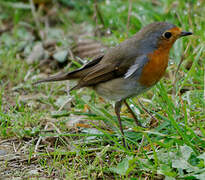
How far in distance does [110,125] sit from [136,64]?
2.35 ft

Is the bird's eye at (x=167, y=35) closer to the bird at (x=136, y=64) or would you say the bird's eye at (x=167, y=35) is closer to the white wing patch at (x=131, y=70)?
the bird at (x=136, y=64)

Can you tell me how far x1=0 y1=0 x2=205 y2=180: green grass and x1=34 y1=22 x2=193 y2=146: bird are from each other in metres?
0.21

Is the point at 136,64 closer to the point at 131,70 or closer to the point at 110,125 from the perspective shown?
the point at 131,70

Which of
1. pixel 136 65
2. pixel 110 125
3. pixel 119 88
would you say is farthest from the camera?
pixel 110 125

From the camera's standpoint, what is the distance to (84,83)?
3.88 metres

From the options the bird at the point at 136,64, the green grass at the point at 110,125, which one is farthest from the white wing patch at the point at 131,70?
the green grass at the point at 110,125

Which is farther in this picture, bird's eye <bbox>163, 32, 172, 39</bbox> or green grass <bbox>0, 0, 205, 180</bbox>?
bird's eye <bbox>163, 32, 172, 39</bbox>

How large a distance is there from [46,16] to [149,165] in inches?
192

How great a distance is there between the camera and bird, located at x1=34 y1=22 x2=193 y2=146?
11.4ft

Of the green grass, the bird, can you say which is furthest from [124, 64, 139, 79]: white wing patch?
the green grass

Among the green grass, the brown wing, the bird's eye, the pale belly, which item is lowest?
the green grass

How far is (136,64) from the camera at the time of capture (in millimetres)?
3512

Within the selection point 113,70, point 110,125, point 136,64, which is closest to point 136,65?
point 136,64

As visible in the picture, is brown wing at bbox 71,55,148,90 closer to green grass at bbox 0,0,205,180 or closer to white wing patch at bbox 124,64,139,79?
white wing patch at bbox 124,64,139,79
